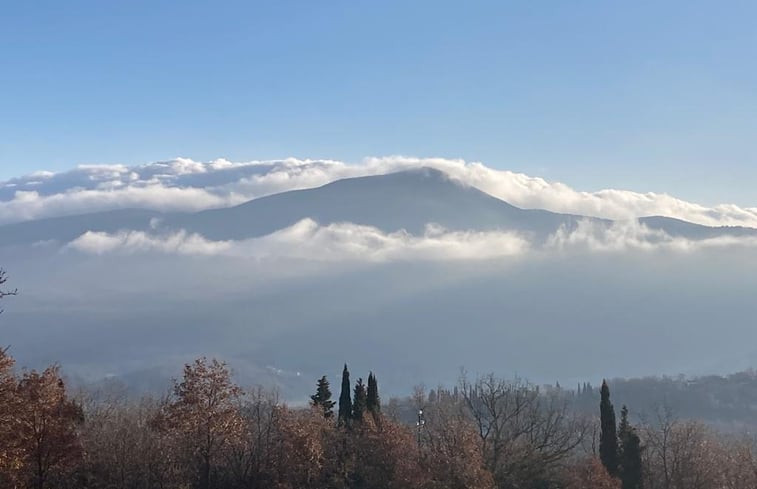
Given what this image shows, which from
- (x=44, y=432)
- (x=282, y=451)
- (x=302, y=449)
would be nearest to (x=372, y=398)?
(x=282, y=451)

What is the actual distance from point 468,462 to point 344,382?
873 inches

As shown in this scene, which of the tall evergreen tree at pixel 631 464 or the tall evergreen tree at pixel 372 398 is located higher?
the tall evergreen tree at pixel 372 398

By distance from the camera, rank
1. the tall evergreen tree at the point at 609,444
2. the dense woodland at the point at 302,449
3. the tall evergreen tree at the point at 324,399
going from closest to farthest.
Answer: the dense woodland at the point at 302,449 → the tall evergreen tree at the point at 609,444 → the tall evergreen tree at the point at 324,399

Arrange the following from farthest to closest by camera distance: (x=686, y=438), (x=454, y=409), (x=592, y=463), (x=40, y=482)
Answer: (x=454, y=409)
(x=686, y=438)
(x=592, y=463)
(x=40, y=482)

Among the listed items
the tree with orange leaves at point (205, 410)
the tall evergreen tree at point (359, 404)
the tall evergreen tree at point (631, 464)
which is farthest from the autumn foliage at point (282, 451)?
the tall evergreen tree at point (631, 464)

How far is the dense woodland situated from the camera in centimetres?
3378

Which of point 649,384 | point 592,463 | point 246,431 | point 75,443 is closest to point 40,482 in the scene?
point 75,443

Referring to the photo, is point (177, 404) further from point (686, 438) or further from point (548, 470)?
point (686, 438)

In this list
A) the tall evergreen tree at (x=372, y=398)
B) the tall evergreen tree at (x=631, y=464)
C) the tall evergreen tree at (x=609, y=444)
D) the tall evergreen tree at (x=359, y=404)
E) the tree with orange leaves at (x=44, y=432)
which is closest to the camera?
the tree with orange leaves at (x=44, y=432)

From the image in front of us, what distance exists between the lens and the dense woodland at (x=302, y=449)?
3378cm

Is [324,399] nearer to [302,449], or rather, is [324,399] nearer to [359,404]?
[359,404]

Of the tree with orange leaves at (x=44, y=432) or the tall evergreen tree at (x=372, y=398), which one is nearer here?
the tree with orange leaves at (x=44, y=432)

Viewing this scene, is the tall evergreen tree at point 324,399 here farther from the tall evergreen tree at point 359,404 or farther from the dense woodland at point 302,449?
the tall evergreen tree at point 359,404

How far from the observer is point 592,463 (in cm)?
4091
